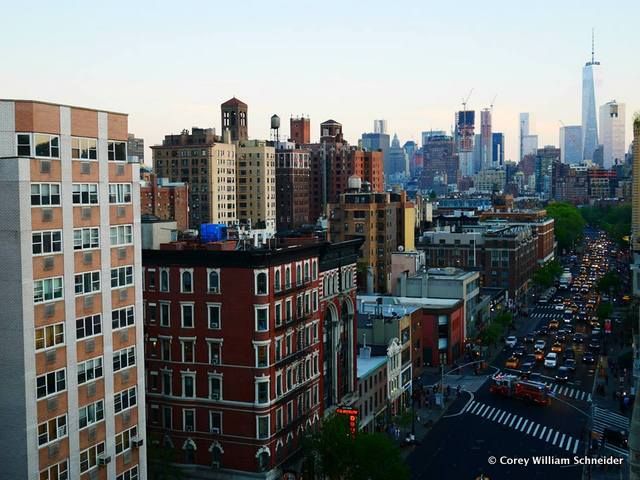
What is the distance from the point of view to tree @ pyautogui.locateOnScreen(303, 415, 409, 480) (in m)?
60.5

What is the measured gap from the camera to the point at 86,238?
47.7 meters

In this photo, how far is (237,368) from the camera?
64312mm

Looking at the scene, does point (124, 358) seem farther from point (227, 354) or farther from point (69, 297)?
point (227, 354)

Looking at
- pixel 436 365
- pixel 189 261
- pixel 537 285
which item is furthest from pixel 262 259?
pixel 537 285

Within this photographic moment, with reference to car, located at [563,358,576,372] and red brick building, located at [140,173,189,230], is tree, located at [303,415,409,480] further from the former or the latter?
red brick building, located at [140,173,189,230]

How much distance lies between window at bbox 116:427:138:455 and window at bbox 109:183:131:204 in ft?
44.8

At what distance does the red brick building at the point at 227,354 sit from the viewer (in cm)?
6378

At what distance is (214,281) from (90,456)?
1955 centimetres

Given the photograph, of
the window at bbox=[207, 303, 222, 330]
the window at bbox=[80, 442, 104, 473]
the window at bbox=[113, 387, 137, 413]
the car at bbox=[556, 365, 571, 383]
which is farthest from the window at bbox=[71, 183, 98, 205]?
the car at bbox=[556, 365, 571, 383]

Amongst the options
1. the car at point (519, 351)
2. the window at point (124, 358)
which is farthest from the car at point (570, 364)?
the window at point (124, 358)

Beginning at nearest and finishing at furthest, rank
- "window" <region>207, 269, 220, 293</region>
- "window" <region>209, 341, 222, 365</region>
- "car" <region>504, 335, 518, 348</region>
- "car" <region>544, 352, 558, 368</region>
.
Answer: "window" <region>207, 269, 220, 293</region> < "window" <region>209, 341, 222, 365</region> < "car" <region>544, 352, 558, 368</region> < "car" <region>504, 335, 518, 348</region>

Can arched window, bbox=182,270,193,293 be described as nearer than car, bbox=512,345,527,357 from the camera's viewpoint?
Yes

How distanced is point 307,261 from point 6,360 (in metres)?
30.5

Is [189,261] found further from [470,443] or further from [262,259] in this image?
[470,443]
